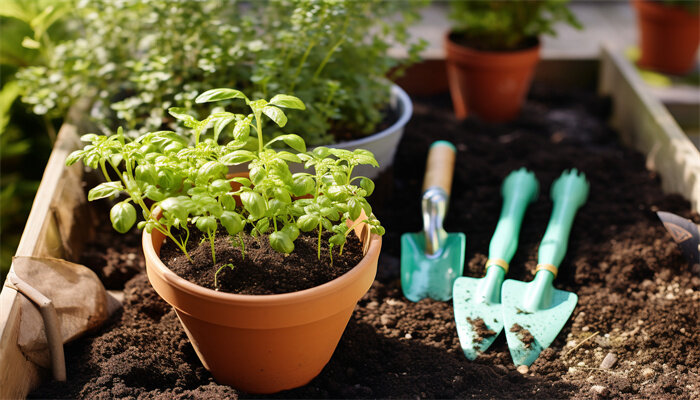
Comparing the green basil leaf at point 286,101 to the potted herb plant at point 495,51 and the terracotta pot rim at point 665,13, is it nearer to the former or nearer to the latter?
the potted herb plant at point 495,51

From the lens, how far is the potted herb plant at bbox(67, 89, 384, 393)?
118cm

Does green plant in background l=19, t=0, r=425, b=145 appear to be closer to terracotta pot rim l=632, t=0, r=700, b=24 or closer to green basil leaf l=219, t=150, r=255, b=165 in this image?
green basil leaf l=219, t=150, r=255, b=165

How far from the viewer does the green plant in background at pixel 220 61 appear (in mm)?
1729

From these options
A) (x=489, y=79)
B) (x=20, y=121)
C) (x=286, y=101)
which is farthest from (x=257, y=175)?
(x=489, y=79)

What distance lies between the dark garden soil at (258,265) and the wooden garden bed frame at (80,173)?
0.33m

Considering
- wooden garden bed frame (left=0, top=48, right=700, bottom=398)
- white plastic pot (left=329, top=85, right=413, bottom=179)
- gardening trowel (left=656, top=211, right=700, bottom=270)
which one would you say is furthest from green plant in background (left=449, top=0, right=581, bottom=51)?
gardening trowel (left=656, top=211, right=700, bottom=270)

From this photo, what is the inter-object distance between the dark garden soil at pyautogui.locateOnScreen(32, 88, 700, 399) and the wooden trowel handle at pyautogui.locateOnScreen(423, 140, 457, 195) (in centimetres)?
12

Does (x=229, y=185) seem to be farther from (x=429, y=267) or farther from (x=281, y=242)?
(x=429, y=267)

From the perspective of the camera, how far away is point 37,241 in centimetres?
150

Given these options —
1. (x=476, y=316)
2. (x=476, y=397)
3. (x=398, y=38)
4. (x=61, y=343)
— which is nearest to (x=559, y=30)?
(x=398, y=38)

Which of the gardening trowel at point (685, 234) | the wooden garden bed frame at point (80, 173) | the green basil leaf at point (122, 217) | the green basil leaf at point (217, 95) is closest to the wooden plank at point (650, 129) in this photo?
the wooden garden bed frame at point (80, 173)

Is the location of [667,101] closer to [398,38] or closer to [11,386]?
[398,38]

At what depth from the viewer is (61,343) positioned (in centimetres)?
131

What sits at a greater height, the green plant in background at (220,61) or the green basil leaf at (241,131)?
the green basil leaf at (241,131)
